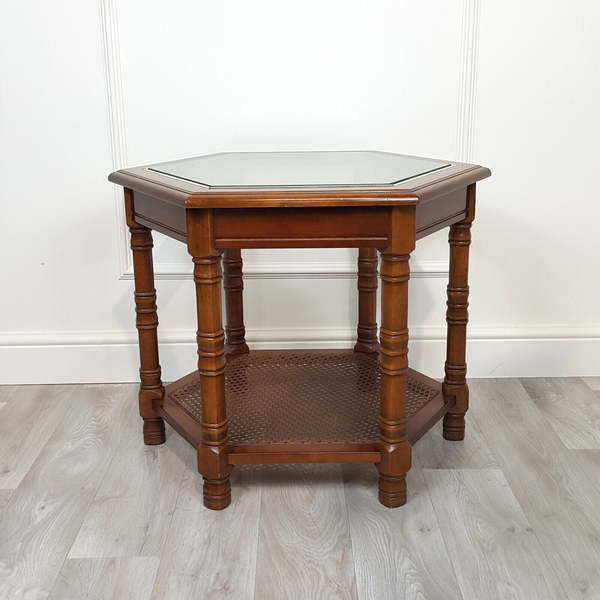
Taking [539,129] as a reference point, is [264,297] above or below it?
below

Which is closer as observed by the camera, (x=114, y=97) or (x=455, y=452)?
(x=455, y=452)

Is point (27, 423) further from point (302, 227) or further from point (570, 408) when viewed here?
point (570, 408)

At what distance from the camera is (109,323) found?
2.62 m

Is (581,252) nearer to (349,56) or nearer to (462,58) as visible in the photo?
(462,58)

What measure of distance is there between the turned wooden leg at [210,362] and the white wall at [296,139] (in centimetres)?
84

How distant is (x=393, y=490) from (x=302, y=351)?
70 centimetres

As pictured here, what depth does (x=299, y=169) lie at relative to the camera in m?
1.90

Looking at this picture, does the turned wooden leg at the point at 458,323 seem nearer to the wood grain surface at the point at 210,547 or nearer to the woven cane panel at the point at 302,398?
the woven cane panel at the point at 302,398

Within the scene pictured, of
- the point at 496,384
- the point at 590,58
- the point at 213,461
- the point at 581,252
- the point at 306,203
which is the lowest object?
the point at 496,384

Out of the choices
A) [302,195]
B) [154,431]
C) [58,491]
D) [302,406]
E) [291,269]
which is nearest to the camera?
[302,195]

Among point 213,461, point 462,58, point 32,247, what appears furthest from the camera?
point 32,247

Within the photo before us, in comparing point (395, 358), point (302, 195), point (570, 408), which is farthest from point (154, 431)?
point (570, 408)

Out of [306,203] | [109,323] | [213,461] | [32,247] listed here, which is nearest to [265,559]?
[213,461]

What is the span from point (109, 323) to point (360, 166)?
116 cm
